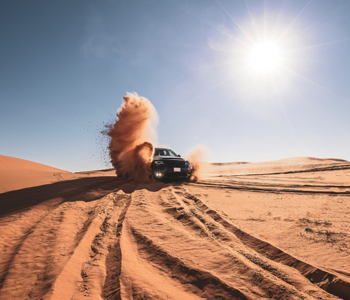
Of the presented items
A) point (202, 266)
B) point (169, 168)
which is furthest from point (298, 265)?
point (169, 168)

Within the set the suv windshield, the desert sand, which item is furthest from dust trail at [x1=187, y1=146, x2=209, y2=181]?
the desert sand

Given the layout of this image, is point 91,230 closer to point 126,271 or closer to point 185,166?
point 126,271

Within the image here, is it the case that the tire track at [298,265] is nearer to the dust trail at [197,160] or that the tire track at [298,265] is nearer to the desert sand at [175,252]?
the desert sand at [175,252]

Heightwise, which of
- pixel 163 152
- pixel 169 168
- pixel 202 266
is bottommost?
pixel 202 266

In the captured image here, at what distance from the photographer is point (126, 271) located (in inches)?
96.3

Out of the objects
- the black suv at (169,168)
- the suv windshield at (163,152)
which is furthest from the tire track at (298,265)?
the suv windshield at (163,152)

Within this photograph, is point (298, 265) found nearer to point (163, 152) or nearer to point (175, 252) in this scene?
Answer: point (175, 252)

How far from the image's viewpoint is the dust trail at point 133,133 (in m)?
11.1

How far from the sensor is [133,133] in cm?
1177

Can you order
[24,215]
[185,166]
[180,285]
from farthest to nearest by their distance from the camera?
[185,166]
[24,215]
[180,285]

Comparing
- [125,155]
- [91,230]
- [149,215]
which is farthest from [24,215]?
[125,155]

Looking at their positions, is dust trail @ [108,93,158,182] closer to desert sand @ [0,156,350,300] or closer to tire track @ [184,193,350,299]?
desert sand @ [0,156,350,300]

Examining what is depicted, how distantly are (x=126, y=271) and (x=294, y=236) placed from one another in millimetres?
2698

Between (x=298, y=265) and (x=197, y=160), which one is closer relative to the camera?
(x=298, y=265)
